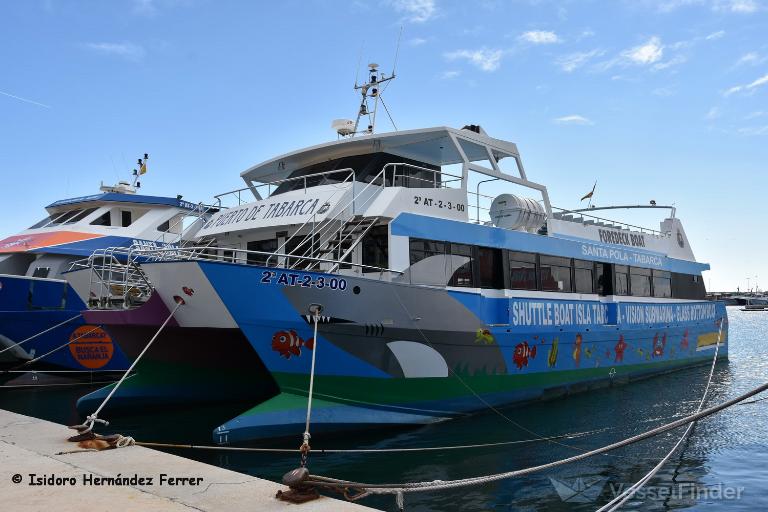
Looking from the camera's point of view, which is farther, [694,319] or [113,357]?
[694,319]

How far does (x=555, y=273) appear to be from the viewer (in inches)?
522

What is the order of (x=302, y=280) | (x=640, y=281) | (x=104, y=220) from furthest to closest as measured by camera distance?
(x=104, y=220), (x=640, y=281), (x=302, y=280)

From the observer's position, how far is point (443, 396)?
34.1 ft

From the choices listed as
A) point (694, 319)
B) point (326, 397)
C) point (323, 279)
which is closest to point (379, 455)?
point (326, 397)

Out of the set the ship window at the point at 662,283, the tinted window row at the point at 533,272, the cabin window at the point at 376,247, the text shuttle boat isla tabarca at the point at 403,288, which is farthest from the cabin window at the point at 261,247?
the ship window at the point at 662,283

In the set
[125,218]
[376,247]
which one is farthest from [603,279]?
[125,218]

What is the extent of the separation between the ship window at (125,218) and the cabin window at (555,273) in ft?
45.1

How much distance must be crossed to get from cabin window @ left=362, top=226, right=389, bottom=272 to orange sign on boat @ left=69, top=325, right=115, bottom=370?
8.75 meters

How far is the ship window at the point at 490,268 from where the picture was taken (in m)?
11.4

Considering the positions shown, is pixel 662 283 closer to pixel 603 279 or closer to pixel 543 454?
pixel 603 279

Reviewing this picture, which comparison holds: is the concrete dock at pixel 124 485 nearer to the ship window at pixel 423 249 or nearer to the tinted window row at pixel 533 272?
the ship window at pixel 423 249

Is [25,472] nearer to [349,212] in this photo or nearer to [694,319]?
[349,212]

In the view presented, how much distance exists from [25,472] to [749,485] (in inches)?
319

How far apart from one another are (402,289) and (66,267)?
39.2ft
